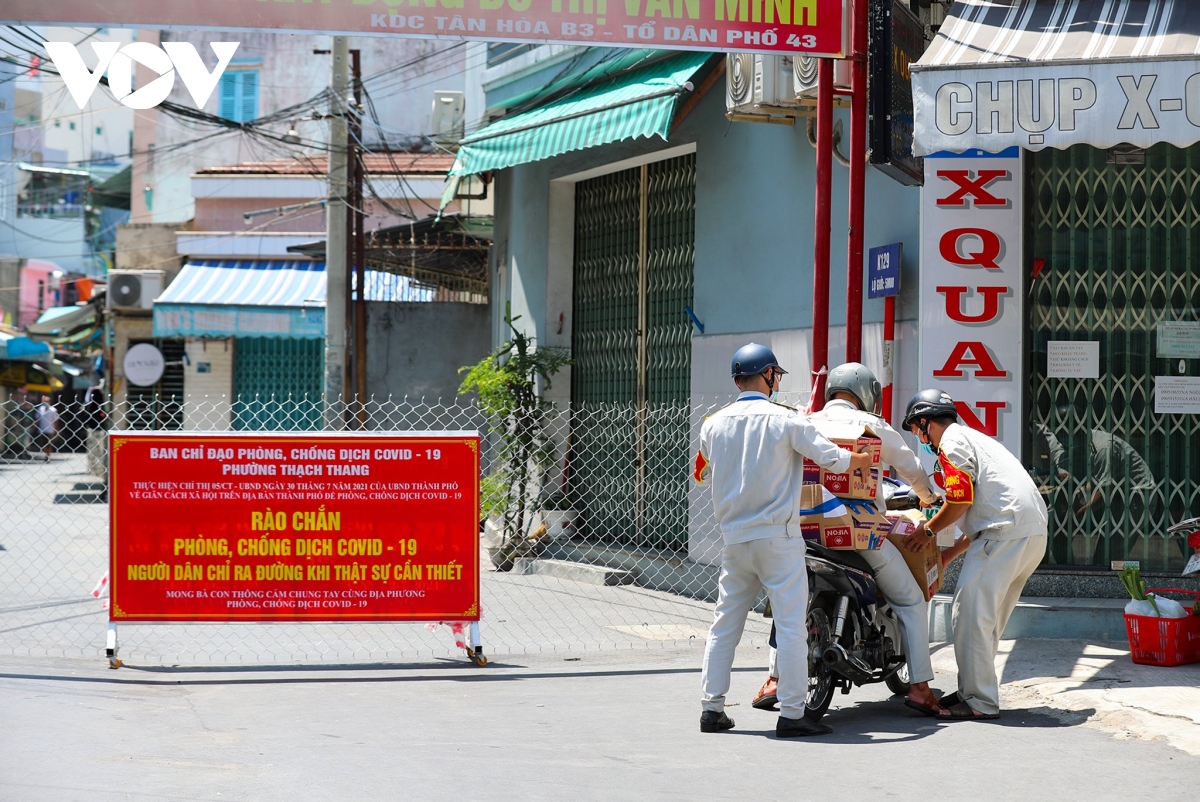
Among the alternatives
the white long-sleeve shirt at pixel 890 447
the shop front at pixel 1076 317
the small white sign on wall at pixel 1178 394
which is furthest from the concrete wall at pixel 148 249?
the white long-sleeve shirt at pixel 890 447

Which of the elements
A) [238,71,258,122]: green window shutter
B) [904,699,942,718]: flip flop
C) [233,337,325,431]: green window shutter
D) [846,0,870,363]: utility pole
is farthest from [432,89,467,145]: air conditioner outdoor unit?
[238,71,258,122]: green window shutter

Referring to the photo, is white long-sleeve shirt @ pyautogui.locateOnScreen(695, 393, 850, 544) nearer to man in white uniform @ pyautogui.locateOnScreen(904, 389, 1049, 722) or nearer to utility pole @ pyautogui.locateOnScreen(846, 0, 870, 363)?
man in white uniform @ pyautogui.locateOnScreen(904, 389, 1049, 722)

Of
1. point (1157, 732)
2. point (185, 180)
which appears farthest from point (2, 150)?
point (1157, 732)

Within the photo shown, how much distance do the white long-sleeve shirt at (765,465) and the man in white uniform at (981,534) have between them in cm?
66

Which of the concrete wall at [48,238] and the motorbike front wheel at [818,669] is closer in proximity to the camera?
the motorbike front wheel at [818,669]

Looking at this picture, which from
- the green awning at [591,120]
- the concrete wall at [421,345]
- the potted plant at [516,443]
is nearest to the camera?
the green awning at [591,120]

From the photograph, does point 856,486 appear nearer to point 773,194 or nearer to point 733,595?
point 733,595

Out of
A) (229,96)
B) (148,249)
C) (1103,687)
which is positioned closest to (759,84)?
(1103,687)

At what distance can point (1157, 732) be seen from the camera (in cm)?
566

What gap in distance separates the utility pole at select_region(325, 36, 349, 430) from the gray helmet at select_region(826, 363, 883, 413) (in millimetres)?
9780

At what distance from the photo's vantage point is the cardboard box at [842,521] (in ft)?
19.6

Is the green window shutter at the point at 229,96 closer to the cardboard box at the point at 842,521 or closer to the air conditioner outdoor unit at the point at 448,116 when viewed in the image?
the air conditioner outdoor unit at the point at 448,116

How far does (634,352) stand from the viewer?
11.8 m

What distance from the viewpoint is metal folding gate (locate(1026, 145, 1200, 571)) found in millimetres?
8047
